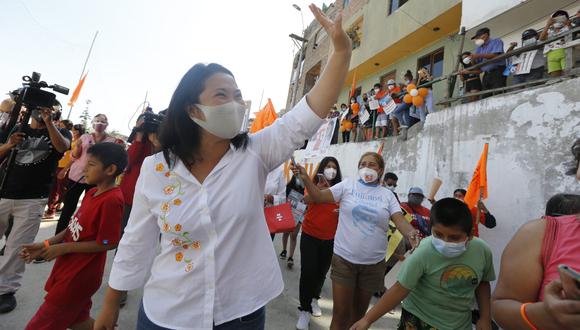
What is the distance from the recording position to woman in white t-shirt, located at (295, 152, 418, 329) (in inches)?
109

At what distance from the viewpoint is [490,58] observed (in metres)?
6.04

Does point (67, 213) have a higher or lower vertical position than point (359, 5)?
lower

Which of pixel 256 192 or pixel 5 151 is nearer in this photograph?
pixel 256 192

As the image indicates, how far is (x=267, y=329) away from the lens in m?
3.22

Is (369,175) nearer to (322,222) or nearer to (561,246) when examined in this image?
(322,222)

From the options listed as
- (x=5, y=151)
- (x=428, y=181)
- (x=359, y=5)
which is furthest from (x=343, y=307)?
(x=359, y=5)

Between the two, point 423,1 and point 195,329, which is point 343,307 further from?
point 423,1

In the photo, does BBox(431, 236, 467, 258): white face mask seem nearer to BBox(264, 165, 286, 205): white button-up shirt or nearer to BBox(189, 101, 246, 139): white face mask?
BBox(189, 101, 246, 139): white face mask

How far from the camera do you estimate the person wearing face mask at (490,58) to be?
5949 millimetres

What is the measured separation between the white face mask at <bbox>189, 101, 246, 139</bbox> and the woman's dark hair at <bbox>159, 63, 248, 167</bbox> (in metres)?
0.06

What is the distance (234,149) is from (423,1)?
1113 centimetres

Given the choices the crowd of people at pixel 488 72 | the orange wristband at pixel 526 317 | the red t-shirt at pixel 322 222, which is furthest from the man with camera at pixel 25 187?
the crowd of people at pixel 488 72

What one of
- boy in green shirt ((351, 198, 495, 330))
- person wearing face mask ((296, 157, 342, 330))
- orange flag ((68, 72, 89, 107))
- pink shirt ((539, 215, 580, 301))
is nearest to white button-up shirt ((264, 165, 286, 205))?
person wearing face mask ((296, 157, 342, 330))

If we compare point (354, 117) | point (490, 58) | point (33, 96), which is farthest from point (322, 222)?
point (354, 117)
